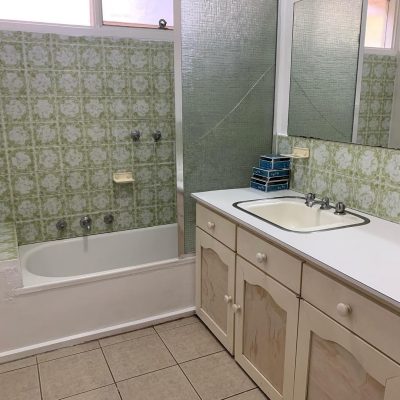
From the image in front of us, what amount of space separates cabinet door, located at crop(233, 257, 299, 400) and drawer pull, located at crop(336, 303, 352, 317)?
23cm

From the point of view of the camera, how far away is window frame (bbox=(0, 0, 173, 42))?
2.40 m

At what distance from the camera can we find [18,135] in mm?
2514

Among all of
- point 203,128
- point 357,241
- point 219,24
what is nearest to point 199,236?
point 203,128

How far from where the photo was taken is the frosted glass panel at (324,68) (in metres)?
1.90

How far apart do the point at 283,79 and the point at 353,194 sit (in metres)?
0.85

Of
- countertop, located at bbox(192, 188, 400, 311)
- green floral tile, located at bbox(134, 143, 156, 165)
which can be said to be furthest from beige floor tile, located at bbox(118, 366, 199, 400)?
green floral tile, located at bbox(134, 143, 156, 165)

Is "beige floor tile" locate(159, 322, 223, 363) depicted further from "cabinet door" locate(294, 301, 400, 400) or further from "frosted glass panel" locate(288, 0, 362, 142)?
"frosted glass panel" locate(288, 0, 362, 142)

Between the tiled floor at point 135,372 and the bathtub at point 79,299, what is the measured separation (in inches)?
3.1

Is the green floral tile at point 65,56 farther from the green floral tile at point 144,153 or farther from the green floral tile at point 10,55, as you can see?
the green floral tile at point 144,153

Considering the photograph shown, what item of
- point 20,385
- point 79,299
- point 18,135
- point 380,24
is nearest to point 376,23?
point 380,24

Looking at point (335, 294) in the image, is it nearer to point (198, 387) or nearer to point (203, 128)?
point (198, 387)

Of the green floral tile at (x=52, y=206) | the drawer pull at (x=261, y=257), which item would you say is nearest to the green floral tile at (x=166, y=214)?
the green floral tile at (x=52, y=206)

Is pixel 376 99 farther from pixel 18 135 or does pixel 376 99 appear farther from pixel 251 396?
pixel 18 135

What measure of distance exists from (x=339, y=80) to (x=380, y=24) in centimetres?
31
